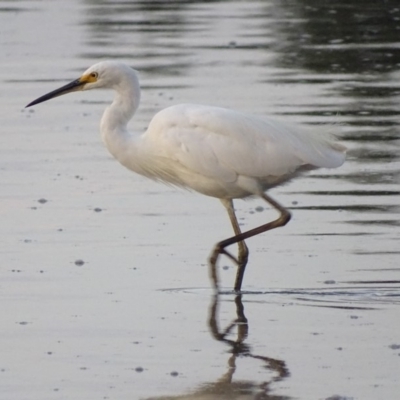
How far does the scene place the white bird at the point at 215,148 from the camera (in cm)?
998

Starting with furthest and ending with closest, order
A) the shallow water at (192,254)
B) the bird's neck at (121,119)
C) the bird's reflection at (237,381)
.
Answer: the bird's neck at (121,119), the shallow water at (192,254), the bird's reflection at (237,381)

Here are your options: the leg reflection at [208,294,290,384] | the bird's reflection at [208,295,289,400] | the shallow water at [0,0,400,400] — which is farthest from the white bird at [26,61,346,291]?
the bird's reflection at [208,295,289,400]

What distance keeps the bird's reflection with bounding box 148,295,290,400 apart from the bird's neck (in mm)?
2098

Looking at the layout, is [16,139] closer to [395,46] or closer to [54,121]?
[54,121]

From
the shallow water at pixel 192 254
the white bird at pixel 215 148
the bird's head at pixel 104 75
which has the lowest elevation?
the shallow water at pixel 192 254

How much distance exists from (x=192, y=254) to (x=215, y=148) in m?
0.77

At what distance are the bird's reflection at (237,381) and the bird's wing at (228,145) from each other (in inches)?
68.7

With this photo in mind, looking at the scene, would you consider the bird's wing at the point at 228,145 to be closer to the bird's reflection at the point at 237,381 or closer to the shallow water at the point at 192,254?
the shallow water at the point at 192,254

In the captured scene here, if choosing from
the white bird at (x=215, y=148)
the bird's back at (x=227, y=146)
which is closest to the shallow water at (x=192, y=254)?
the white bird at (x=215, y=148)

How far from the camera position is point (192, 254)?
1019cm

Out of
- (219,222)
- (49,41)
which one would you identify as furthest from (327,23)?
(219,222)

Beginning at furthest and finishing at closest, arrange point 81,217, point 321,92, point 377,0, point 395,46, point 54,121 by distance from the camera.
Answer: point 377,0 < point 395,46 < point 321,92 < point 54,121 < point 81,217

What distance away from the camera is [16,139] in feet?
46.6

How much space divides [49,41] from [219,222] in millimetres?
10564
